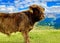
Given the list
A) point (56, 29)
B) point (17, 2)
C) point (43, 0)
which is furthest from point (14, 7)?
point (56, 29)

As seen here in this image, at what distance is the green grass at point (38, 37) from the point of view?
10.9 ft

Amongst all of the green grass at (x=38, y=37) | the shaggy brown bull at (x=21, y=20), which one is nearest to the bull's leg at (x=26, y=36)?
the shaggy brown bull at (x=21, y=20)

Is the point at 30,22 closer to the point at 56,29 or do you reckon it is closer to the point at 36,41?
the point at 36,41

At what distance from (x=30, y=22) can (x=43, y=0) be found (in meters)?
0.58

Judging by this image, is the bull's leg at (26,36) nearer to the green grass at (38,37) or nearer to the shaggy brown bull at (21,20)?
the shaggy brown bull at (21,20)

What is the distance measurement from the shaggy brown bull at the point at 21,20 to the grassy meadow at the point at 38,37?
24 centimetres

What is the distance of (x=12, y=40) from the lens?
10.9ft

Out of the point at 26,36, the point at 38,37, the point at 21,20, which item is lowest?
the point at 38,37

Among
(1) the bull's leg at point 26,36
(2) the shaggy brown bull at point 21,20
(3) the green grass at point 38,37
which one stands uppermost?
(2) the shaggy brown bull at point 21,20

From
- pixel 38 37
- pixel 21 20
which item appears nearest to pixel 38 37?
pixel 38 37

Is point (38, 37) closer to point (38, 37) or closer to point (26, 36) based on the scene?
point (38, 37)

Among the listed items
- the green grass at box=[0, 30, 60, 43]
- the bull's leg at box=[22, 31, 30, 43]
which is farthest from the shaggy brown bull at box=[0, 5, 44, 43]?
the green grass at box=[0, 30, 60, 43]

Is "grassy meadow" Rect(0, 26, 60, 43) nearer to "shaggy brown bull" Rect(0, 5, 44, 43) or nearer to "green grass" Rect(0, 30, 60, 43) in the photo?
"green grass" Rect(0, 30, 60, 43)

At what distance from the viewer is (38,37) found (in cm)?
339
